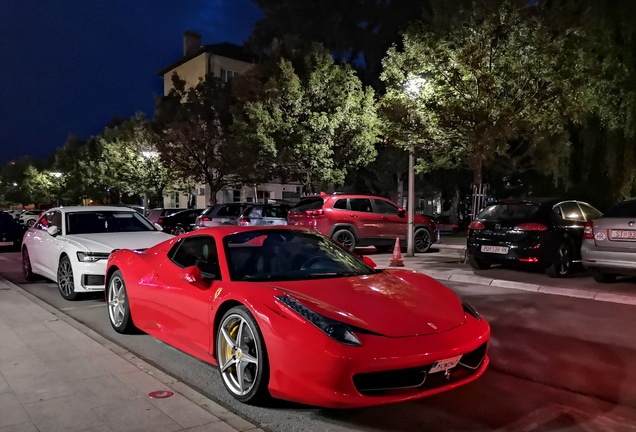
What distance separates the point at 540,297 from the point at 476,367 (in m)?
4.96

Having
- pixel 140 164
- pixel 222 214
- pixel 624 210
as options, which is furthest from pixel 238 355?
pixel 140 164

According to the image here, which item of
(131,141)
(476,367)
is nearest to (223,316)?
(476,367)

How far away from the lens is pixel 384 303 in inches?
156

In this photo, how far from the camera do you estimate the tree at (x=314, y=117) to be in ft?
70.3

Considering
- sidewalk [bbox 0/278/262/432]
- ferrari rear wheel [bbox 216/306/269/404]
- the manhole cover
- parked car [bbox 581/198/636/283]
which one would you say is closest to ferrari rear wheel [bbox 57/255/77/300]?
sidewalk [bbox 0/278/262/432]

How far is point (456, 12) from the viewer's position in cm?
1223

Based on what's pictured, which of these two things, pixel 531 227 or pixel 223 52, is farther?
pixel 223 52

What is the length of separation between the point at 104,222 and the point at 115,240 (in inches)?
48.9

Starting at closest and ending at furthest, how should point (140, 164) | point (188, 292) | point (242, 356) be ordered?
1. point (242, 356)
2. point (188, 292)
3. point (140, 164)

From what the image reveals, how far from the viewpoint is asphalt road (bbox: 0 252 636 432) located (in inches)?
146

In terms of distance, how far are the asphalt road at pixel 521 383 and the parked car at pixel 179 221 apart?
14.8m

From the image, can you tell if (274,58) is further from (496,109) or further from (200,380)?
(200,380)

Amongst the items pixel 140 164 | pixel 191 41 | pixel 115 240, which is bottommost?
pixel 115 240

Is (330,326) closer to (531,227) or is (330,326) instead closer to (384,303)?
(384,303)
